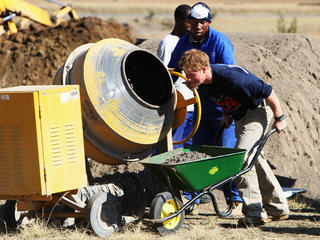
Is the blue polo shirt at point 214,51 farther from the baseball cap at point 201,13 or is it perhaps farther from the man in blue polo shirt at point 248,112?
the man in blue polo shirt at point 248,112

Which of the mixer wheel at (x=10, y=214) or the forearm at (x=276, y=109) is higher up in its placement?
the forearm at (x=276, y=109)

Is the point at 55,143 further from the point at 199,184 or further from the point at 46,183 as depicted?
the point at 199,184

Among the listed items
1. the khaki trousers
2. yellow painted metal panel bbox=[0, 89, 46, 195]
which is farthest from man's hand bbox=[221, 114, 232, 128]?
yellow painted metal panel bbox=[0, 89, 46, 195]

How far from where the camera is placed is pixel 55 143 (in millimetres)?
5578

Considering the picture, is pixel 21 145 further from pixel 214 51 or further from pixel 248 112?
pixel 214 51

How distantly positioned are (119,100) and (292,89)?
406 centimetres

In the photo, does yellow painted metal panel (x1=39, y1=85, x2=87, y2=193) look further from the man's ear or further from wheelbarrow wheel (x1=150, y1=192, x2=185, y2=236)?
the man's ear

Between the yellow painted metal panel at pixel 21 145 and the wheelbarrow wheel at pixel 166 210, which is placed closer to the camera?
the yellow painted metal panel at pixel 21 145

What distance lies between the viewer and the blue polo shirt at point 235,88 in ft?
19.3

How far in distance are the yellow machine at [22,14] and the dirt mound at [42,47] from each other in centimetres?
26

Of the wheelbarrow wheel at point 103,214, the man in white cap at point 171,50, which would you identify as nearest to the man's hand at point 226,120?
the man in white cap at point 171,50

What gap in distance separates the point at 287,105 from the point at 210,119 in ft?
8.71

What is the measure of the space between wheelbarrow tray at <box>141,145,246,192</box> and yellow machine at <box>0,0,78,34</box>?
10.6 m

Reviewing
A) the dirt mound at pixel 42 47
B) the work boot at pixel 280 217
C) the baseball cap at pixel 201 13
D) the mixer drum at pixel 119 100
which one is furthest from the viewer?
the dirt mound at pixel 42 47
